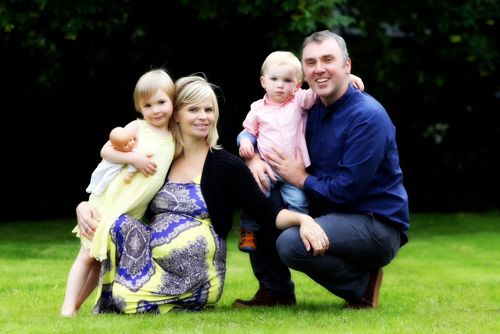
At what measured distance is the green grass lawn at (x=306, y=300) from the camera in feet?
16.7

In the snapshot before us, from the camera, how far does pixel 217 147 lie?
575 cm

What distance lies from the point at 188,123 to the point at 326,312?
4.43ft

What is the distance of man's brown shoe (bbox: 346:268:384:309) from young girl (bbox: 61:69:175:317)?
138cm

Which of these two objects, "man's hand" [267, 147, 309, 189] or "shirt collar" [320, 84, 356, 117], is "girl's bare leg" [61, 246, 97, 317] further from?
"shirt collar" [320, 84, 356, 117]

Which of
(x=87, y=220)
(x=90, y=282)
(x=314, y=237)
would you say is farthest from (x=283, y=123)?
(x=90, y=282)

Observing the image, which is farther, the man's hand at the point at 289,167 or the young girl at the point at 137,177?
the man's hand at the point at 289,167

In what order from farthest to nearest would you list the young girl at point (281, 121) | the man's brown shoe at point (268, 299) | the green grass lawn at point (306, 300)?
the man's brown shoe at point (268, 299) → the young girl at point (281, 121) → the green grass lawn at point (306, 300)

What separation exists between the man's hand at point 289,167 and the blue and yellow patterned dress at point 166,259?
477mm

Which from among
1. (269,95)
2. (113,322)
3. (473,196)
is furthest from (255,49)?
(113,322)

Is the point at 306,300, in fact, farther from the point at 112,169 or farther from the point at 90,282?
the point at 112,169

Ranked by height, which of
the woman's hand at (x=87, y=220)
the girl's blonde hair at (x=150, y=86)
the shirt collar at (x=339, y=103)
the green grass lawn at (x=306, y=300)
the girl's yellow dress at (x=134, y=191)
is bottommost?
the green grass lawn at (x=306, y=300)

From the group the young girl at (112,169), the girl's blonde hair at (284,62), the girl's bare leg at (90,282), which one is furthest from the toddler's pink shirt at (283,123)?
Answer: the girl's bare leg at (90,282)

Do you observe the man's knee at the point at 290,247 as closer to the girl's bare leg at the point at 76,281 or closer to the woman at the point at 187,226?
the woman at the point at 187,226

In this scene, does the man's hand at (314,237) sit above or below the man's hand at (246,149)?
below
